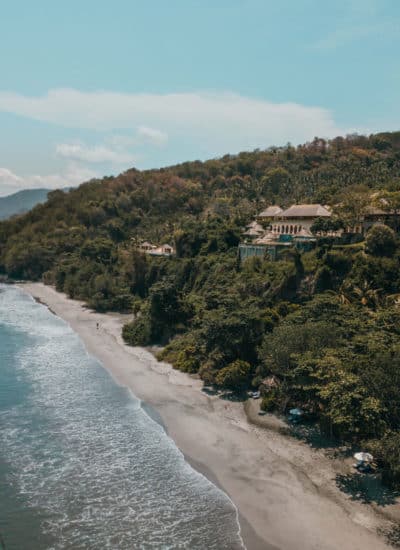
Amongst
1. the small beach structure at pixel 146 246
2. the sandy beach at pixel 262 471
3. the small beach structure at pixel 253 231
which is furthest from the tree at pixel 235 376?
the small beach structure at pixel 146 246

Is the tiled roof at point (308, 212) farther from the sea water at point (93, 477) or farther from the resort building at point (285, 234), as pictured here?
the sea water at point (93, 477)

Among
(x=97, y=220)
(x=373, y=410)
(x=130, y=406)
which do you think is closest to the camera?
(x=373, y=410)

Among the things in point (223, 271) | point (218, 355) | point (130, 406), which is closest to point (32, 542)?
point (130, 406)

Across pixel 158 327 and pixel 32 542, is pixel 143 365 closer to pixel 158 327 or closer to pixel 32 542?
pixel 158 327

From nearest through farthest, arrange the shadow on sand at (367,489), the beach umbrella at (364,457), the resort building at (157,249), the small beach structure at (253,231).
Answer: the shadow on sand at (367,489) → the beach umbrella at (364,457) → the small beach structure at (253,231) → the resort building at (157,249)

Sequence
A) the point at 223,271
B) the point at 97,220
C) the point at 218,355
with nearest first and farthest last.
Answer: the point at 218,355
the point at 223,271
the point at 97,220

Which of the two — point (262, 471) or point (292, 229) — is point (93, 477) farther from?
point (292, 229)

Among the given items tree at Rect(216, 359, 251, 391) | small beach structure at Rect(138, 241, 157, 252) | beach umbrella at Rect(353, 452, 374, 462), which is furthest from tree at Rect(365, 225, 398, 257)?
small beach structure at Rect(138, 241, 157, 252)

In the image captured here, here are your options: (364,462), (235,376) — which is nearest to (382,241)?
(235,376)
